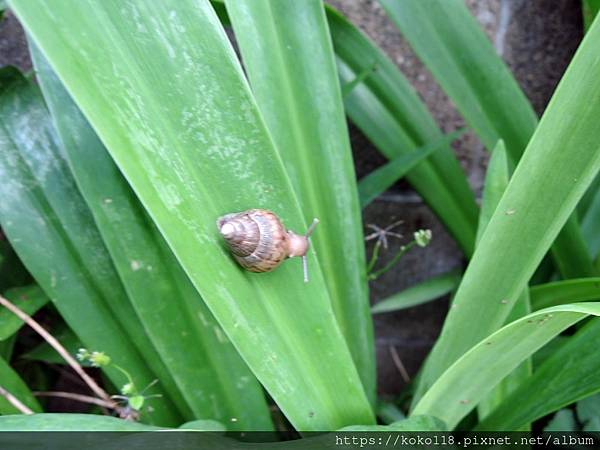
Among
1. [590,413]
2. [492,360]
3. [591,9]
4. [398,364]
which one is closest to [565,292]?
[590,413]

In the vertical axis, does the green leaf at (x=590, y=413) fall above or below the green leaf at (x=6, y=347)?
below

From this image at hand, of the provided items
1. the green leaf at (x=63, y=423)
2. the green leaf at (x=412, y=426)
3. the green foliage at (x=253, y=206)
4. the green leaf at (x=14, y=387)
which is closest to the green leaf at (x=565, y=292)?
the green foliage at (x=253, y=206)

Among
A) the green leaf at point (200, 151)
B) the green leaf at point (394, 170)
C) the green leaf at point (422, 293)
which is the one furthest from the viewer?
the green leaf at point (422, 293)

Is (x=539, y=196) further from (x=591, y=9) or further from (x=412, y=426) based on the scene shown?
(x=591, y=9)

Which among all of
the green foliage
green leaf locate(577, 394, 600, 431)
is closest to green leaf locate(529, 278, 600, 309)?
the green foliage

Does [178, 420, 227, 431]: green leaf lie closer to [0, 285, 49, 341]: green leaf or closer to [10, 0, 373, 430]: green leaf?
[10, 0, 373, 430]: green leaf

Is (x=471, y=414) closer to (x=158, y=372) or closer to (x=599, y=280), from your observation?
(x=599, y=280)

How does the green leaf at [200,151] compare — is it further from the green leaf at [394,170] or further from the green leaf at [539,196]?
the green leaf at [394,170]
